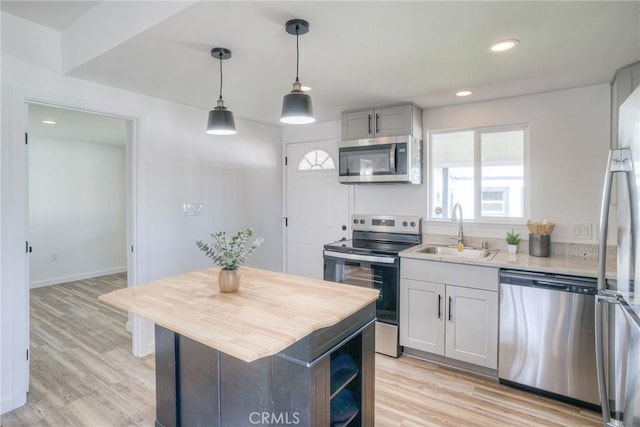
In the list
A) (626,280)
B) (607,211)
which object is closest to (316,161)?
(607,211)

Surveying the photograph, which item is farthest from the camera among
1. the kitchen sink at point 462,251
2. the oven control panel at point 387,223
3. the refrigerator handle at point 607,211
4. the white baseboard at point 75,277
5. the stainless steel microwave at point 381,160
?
the white baseboard at point 75,277

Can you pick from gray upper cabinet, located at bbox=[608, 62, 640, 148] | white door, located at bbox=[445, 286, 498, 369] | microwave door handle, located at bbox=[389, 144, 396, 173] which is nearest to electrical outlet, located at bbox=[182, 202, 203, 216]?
microwave door handle, located at bbox=[389, 144, 396, 173]

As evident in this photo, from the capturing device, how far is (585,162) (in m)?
2.77

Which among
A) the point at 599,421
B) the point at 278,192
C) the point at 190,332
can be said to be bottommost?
the point at 599,421

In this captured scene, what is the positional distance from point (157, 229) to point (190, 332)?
79.9 inches

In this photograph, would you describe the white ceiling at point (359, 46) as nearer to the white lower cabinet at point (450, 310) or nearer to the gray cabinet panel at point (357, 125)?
the gray cabinet panel at point (357, 125)

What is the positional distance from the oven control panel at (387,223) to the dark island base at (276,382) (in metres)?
1.80

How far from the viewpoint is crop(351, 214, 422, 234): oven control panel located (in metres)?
3.52

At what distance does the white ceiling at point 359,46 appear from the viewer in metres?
1.63

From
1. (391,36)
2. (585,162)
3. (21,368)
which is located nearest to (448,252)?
(585,162)

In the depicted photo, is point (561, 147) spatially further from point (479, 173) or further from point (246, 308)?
point (246, 308)

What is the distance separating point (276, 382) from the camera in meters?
1.50

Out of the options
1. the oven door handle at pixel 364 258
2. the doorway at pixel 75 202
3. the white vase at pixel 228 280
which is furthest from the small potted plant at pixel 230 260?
the doorway at pixel 75 202

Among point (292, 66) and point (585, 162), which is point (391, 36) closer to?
point (292, 66)
